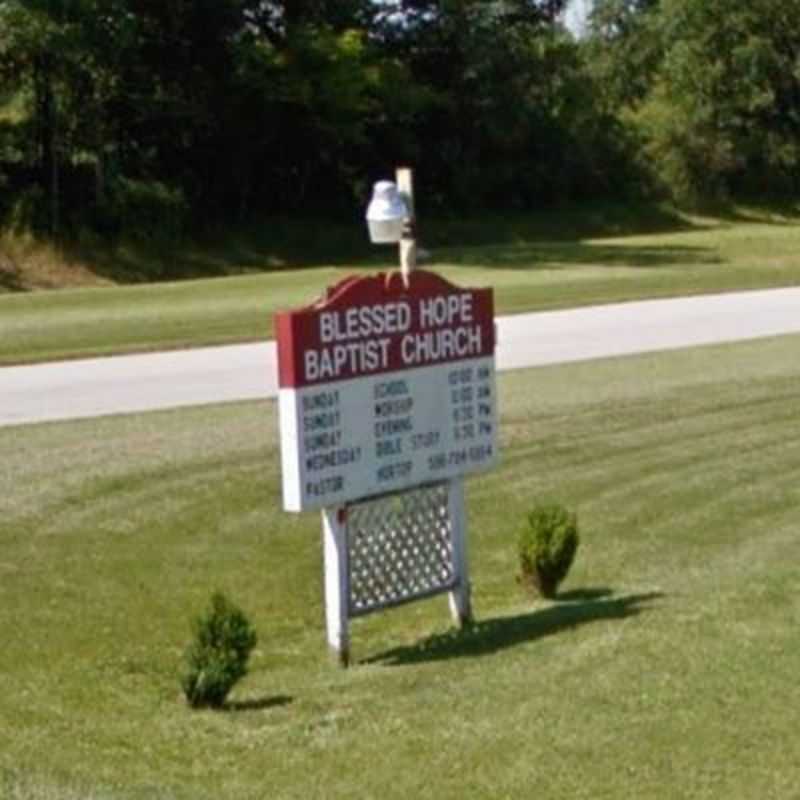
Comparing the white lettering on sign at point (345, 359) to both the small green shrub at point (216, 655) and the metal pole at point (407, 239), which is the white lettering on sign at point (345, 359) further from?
the small green shrub at point (216, 655)

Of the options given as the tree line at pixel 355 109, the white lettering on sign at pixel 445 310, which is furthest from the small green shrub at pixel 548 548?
the tree line at pixel 355 109

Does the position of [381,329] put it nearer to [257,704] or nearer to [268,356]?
[257,704]

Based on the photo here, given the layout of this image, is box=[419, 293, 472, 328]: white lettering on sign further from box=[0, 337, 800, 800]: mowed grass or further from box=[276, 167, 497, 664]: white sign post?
box=[0, 337, 800, 800]: mowed grass

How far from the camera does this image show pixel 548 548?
11.2 meters

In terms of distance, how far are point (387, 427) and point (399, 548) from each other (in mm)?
670

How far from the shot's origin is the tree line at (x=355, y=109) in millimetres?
46469

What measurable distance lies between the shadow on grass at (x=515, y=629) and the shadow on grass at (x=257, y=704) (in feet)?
2.73

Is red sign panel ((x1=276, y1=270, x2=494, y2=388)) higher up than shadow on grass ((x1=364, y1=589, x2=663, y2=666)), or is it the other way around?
red sign panel ((x1=276, y1=270, x2=494, y2=388))

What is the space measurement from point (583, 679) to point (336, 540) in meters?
1.67

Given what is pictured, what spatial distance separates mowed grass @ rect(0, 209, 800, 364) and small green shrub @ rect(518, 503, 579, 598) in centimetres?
1358

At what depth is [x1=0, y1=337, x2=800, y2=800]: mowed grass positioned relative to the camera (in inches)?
289

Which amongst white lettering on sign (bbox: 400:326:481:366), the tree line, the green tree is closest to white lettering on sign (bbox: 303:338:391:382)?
white lettering on sign (bbox: 400:326:481:366)

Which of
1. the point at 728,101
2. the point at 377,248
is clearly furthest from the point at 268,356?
the point at 728,101

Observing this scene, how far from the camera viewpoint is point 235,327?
28.0 meters
